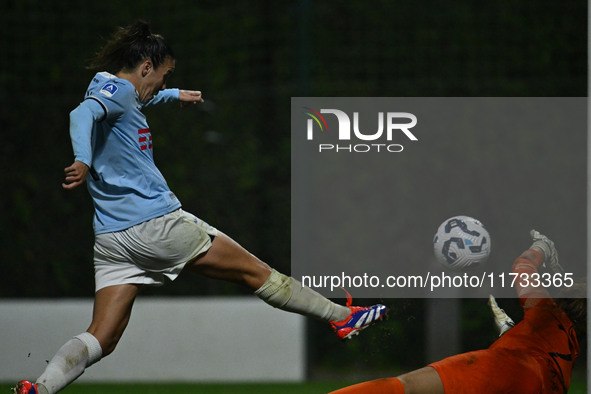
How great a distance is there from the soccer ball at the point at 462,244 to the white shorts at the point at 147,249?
4.47 ft

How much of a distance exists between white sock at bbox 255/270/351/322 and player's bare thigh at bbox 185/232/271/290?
0.13 ft

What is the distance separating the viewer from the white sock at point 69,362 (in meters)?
3.29

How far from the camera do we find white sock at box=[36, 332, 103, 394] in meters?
3.29

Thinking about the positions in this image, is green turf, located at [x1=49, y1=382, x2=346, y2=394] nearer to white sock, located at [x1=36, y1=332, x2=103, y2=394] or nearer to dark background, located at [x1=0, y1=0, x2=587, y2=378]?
dark background, located at [x1=0, y1=0, x2=587, y2=378]

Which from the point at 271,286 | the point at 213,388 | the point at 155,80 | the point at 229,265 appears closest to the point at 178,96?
the point at 155,80

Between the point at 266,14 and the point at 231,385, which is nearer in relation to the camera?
the point at 231,385

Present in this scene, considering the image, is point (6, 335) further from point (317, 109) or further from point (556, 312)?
point (556, 312)

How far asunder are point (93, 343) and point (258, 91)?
366 cm

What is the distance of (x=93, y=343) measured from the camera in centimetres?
341

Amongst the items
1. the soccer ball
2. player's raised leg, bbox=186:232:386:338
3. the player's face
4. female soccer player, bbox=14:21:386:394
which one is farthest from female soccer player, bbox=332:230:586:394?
the player's face

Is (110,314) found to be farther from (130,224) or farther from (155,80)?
(155,80)

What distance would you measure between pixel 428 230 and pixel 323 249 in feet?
2.61

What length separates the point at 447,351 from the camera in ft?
21.0

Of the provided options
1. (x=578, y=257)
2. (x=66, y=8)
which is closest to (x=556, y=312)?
(x=578, y=257)
